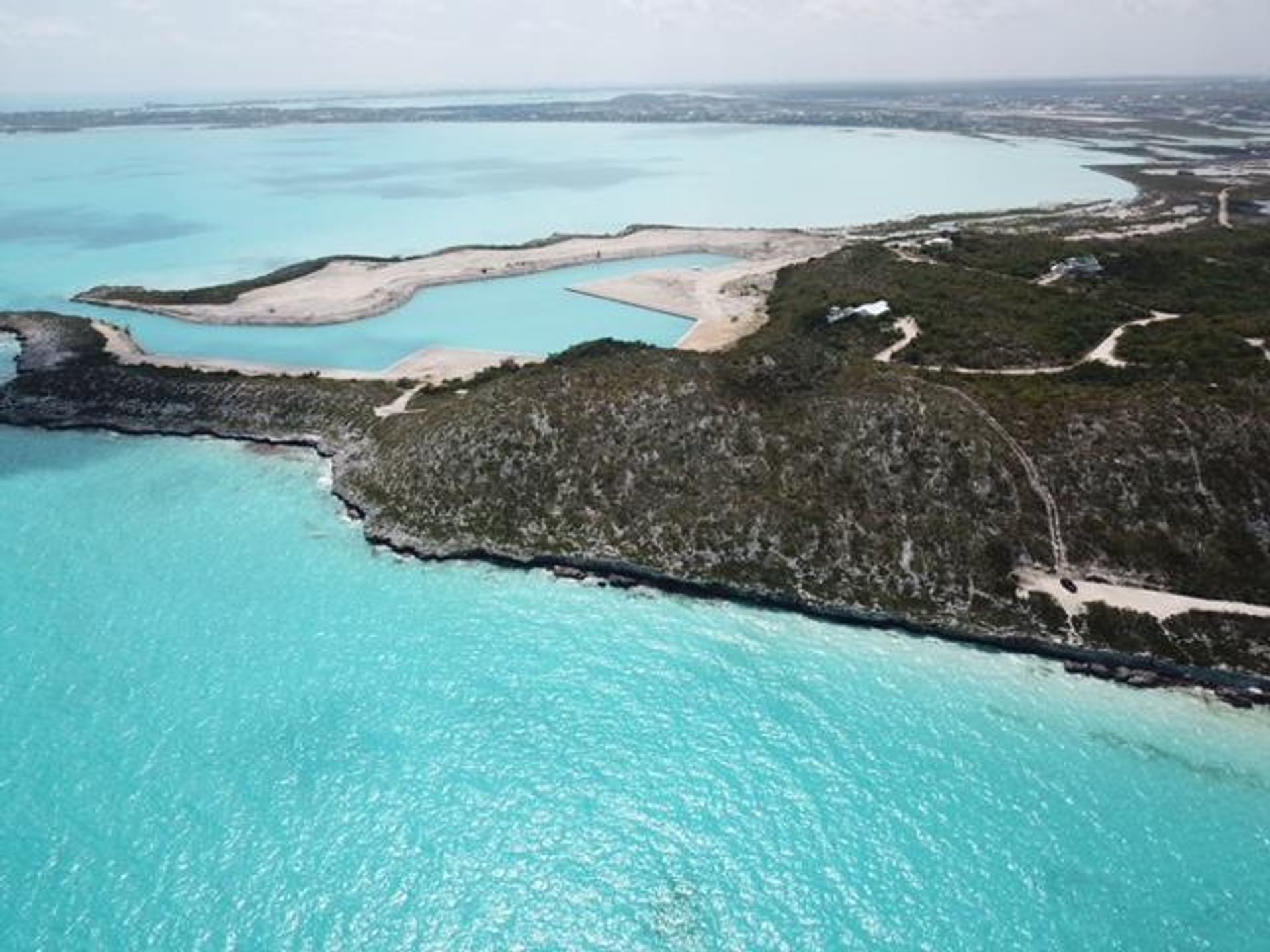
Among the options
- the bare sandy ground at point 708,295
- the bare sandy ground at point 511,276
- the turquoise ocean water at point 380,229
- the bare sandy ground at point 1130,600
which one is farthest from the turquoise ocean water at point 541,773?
the bare sandy ground at point 708,295

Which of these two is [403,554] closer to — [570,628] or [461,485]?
[461,485]

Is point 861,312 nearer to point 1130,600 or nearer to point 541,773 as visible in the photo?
point 1130,600

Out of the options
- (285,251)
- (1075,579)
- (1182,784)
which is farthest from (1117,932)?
(285,251)

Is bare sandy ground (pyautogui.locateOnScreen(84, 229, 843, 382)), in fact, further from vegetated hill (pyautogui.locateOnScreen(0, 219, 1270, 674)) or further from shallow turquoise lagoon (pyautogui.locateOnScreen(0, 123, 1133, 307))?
shallow turquoise lagoon (pyautogui.locateOnScreen(0, 123, 1133, 307))

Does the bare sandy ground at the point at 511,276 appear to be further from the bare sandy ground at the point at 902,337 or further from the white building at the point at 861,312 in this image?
the bare sandy ground at the point at 902,337

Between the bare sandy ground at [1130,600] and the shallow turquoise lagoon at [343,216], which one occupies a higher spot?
the shallow turquoise lagoon at [343,216]

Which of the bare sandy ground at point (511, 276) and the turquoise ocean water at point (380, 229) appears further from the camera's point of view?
the turquoise ocean water at point (380, 229)

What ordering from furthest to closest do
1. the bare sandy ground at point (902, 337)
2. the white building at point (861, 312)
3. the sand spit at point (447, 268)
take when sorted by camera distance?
the sand spit at point (447, 268) < the white building at point (861, 312) < the bare sandy ground at point (902, 337)
